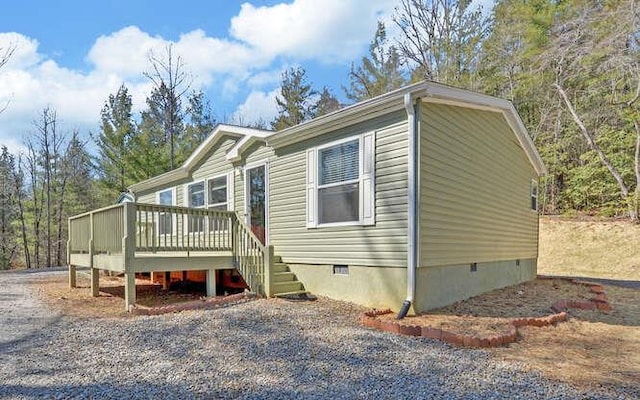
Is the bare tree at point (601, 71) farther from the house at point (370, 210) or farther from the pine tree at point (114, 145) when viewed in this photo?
the pine tree at point (114, 145)

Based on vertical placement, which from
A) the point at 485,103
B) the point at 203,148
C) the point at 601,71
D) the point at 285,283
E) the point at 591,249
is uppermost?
the point at 601,71

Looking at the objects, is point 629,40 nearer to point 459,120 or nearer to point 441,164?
point 459,120

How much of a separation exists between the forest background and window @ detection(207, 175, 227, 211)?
22.4 feet

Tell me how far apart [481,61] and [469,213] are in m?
13.5

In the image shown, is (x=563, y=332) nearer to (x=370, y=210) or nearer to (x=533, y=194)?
(x=370, y=210)

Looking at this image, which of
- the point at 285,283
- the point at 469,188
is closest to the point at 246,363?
the point at 285,283

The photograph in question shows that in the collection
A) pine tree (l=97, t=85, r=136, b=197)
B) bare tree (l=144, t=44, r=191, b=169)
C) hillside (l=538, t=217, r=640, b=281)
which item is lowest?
hillside (l=538, t=217, r=640, b=281)

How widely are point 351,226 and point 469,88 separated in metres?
14.0

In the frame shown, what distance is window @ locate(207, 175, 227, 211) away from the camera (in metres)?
9.94

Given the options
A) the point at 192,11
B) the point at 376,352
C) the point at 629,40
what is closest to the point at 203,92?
the point at 192,11

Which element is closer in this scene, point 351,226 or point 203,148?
point 351,226

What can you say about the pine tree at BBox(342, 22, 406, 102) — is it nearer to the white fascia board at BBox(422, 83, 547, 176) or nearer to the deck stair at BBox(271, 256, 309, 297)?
the white fascia board at BBox(422, 83, 547, 176)

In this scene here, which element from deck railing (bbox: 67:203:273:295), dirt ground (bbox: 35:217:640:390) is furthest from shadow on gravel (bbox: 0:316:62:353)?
deck railing (bbox: 67:203:273:295)

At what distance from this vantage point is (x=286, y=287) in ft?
24.6
